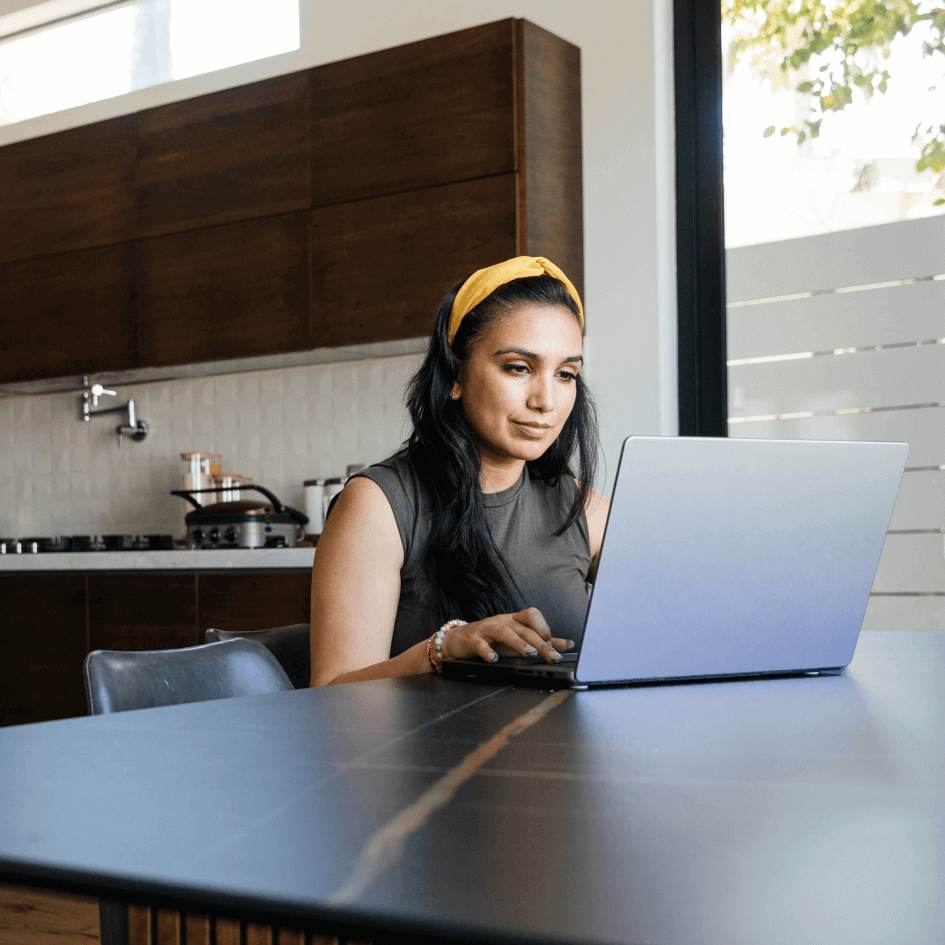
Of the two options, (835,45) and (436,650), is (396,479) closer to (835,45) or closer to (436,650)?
(436,650)

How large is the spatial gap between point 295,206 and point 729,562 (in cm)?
301

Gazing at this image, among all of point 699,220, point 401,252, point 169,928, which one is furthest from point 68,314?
point 169,928

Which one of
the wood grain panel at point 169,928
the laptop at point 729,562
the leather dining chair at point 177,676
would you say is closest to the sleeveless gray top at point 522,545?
the leather dining chair at point 177,676

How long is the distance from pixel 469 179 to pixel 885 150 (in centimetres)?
121

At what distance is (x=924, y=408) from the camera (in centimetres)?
308

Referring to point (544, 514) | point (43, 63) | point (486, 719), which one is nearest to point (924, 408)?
point (544, 514)

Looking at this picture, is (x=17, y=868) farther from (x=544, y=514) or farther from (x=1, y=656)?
(x=1, y=656)

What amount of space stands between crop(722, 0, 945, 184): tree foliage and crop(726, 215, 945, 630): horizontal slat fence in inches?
12.3

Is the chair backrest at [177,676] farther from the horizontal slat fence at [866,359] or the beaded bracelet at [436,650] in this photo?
the horizontal slat fence at [866,359]

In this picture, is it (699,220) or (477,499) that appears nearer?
(477,499)

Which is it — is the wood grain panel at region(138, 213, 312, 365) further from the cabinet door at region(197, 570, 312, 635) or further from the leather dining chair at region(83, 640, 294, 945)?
the leather dining chair at region(83, 640, 294, 945)

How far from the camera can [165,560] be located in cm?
359

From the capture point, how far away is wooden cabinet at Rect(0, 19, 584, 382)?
10.8ft

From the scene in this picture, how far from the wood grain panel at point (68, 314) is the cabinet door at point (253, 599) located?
3.48 ft
